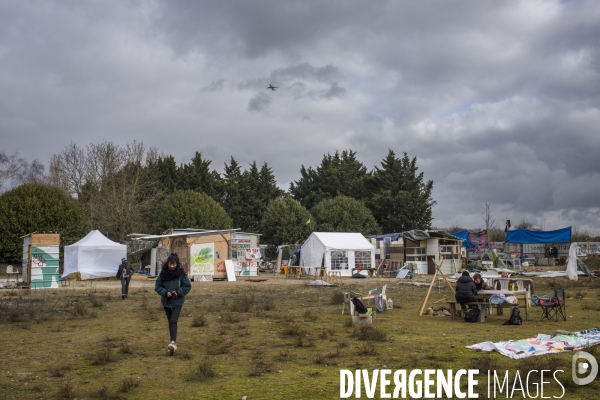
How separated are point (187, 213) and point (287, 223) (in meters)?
9.52

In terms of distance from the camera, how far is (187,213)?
5094 cm

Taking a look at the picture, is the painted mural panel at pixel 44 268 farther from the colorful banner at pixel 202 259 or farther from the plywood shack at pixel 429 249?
the plywood shack at pixel 429 249

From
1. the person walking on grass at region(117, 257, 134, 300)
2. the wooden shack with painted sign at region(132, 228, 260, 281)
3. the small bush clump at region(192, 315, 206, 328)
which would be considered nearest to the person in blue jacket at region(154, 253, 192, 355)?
the small bush clump at region(192, 315, 206, 328)

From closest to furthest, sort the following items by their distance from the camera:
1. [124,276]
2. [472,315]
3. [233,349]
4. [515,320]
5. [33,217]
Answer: [233,349] < [515,320] < [472,315] < [124,276] < [33,217]

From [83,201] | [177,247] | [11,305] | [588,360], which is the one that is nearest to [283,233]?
[83,201]

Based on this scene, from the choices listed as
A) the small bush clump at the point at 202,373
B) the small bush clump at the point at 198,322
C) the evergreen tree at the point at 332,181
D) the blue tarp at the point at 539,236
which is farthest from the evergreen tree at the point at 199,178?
the small bush clump at the point at 202,373

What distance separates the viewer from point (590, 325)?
13336mm

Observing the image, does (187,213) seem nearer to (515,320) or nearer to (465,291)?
A: (465,291)

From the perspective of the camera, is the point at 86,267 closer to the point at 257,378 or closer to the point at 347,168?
the point at 257,378

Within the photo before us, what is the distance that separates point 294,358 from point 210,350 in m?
1.66

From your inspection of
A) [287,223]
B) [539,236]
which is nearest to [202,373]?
[539,236]

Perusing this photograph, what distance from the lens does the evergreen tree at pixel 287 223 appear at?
55188mm

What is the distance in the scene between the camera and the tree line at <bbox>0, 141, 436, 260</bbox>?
4206 centimetres

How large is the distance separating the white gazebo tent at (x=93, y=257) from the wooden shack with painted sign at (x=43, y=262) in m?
9.42
